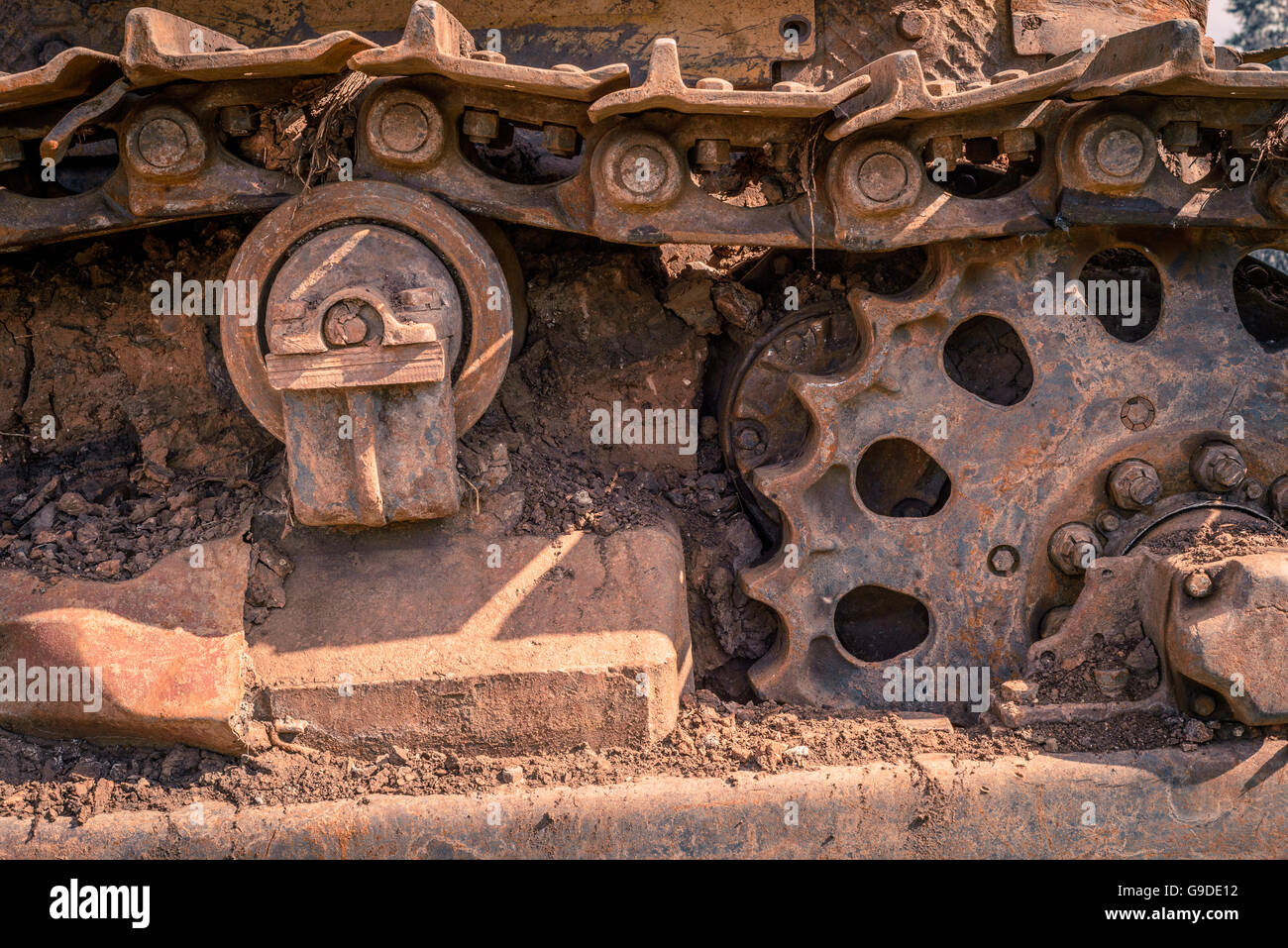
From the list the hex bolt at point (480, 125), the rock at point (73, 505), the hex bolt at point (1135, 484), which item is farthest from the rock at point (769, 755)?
the rock at point (73, 505)

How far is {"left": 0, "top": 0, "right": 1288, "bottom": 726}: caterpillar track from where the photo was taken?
2617mm

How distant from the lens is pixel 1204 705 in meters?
2.72

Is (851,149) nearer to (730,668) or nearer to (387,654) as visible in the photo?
(730,668)

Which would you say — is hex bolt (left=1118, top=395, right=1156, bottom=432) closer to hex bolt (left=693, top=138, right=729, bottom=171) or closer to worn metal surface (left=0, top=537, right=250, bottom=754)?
hex bolt (left=693, top=138, right=729, bottom=171)

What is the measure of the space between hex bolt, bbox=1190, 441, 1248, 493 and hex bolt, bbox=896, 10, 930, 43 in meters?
1.30

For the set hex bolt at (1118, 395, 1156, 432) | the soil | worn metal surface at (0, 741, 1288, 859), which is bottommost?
worn metal surface at (0, 741, 1288, 859)

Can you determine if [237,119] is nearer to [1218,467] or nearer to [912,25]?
[912,25]

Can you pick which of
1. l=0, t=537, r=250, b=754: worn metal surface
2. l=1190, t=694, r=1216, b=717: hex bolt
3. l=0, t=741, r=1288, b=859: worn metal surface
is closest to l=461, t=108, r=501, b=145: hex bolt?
l=0, t=537, r=250, b=754: worn metal surface

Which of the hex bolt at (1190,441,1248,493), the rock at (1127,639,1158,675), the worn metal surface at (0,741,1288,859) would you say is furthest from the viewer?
the hex bolt at (1190,441,1248,493)

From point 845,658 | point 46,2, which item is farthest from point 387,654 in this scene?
point 46,2

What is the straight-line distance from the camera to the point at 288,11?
10.4 ft

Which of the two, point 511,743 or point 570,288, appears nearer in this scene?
point 511,743

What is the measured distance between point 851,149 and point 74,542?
2054mm
